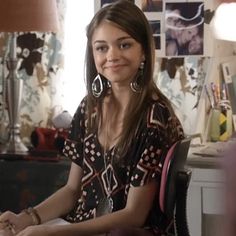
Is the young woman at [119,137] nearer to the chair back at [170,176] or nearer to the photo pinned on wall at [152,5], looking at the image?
the chair back at [170,176]

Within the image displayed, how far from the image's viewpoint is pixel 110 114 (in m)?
1.42

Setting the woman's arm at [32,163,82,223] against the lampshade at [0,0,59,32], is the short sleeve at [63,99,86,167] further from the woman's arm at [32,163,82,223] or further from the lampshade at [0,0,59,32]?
the lampshade at [0,0,59,32]

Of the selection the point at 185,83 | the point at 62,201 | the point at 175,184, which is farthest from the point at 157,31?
the point at 175,184

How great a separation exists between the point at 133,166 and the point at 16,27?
45.9 inches

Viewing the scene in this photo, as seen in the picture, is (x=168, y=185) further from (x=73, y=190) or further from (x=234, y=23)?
(x=234, y=23)

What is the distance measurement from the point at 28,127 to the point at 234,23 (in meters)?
1.20

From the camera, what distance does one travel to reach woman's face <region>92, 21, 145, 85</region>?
1315mm

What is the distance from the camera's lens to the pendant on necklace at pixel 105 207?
1326 millimetres

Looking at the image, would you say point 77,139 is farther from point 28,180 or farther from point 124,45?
point 28,180

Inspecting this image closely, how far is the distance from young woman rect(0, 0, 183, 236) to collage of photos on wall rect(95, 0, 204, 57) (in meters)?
1.04

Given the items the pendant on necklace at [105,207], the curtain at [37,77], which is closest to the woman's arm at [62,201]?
the pendant on necklace at [105,207]

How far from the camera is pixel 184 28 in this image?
2.38m

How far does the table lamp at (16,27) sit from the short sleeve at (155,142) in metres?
1.10

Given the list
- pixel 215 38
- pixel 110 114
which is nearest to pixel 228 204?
pixel 110 114
